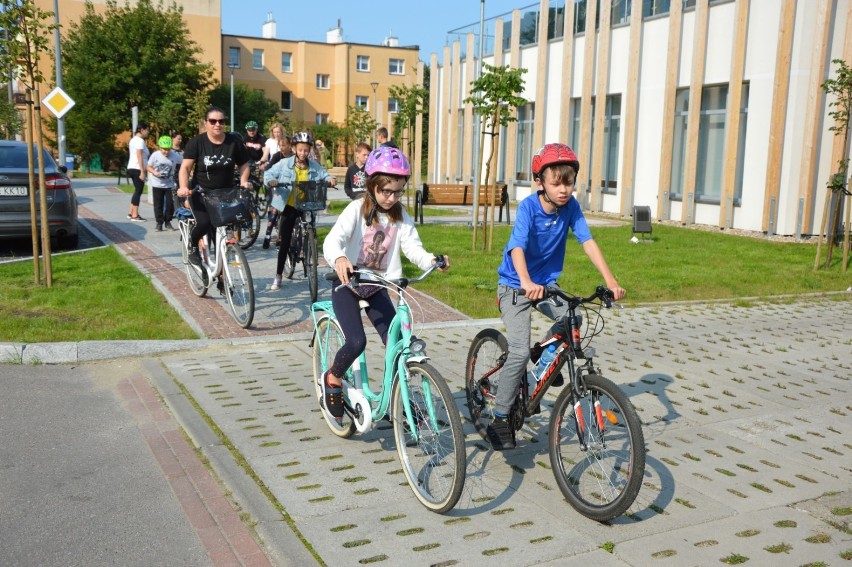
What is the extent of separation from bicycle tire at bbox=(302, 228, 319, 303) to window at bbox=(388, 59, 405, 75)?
71.5 m

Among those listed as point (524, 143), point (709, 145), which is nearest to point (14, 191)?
point (709, 145)

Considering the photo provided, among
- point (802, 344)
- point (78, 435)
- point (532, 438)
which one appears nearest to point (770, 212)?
point (802, 344)

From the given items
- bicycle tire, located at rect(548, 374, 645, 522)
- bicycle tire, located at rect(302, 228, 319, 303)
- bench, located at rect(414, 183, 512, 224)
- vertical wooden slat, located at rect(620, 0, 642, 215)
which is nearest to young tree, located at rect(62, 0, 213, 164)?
vertical wooden slat, located at rect(620, 0, 642, 215)

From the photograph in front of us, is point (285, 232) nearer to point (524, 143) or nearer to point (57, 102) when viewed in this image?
point (57, 102)

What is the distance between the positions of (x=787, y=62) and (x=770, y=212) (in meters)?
3.18

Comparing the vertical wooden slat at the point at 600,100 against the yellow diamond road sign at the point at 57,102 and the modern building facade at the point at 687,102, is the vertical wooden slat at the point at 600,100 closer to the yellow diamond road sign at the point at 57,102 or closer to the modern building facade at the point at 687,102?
the modern building facade at the point at 687,102

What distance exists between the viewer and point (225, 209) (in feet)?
29.8

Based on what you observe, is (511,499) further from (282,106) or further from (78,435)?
(282,106)

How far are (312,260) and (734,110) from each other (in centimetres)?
1353

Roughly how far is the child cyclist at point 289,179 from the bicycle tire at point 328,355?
4989 mm

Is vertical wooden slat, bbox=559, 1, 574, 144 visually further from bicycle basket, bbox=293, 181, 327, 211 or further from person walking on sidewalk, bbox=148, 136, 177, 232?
bicycle basket, bbox=293, 181, 327, 211

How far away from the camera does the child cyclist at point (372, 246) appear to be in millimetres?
5043

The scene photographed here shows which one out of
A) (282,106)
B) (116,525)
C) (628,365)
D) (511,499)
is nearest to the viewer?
(116,525)

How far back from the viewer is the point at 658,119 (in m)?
23.2
